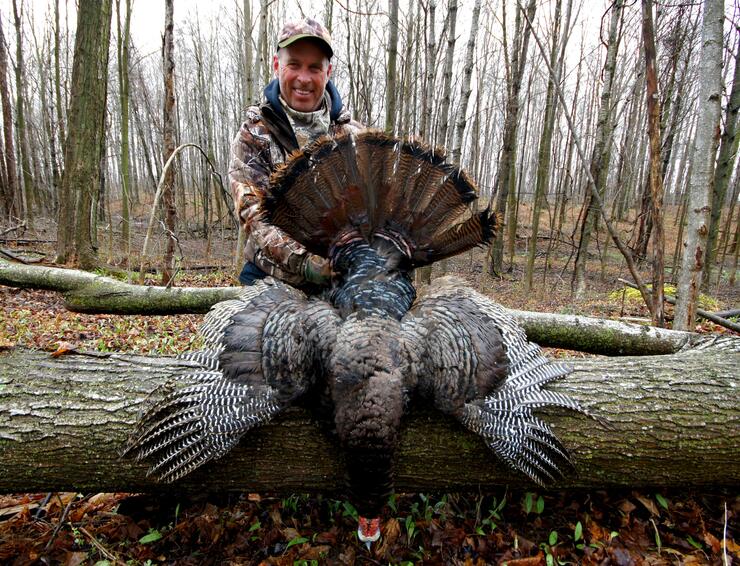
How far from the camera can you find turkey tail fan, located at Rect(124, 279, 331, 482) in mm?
2252

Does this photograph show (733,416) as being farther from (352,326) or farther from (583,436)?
(352,326)

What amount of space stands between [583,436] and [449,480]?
872 mm

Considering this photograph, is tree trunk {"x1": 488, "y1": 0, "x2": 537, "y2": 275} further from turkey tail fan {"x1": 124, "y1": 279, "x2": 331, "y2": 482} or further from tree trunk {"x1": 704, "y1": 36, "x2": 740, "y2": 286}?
turkey tail fan {"x1": 124, "y1": 279, "x2": 331, "y2": 482}

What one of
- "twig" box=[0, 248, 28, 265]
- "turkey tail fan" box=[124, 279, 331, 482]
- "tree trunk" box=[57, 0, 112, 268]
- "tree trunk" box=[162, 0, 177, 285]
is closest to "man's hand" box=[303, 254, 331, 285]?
"turkey tail fan" box=[124, 279, 331, 482]

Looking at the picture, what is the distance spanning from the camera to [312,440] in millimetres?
2555

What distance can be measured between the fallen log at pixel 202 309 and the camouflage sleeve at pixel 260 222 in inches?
52.0

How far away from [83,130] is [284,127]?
741cm

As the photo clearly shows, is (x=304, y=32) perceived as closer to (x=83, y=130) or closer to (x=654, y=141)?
(x=654, y=141)

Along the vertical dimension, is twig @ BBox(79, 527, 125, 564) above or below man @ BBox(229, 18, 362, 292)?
below

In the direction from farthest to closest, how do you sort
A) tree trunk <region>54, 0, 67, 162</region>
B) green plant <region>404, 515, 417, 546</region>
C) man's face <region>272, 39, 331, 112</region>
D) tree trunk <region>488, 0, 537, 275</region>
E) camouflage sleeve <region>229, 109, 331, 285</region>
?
tree trunk <region>54, 0, 67, 162</region>, tree trunk <region>488, 0, 537, 275</region>, man's face <region>272, 39, 331, 112</region>, camouflage sleeve <region>229, 109, 331, 285</region>, green plant <region>404, 515, 417, 546</region>

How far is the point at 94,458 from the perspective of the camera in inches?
95.6

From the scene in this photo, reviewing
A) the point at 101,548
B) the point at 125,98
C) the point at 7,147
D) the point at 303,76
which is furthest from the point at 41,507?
the point at 7,147

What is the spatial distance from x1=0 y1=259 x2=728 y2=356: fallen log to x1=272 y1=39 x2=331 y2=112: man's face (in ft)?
7.39

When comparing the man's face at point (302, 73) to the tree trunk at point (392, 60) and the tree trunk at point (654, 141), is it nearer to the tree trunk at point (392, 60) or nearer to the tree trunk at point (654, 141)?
the tree trunk at point (392, 60)
